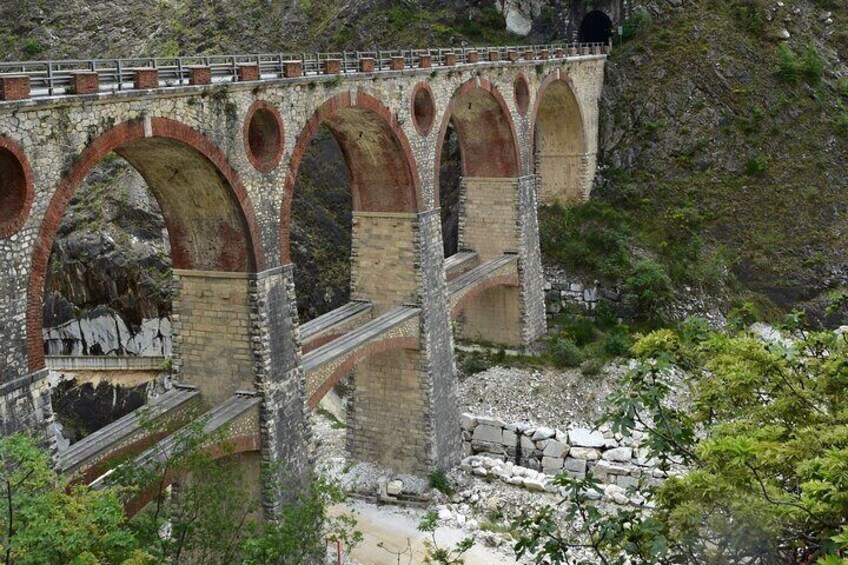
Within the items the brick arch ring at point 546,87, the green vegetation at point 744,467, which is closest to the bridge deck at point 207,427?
the green vegetation at point 744,467

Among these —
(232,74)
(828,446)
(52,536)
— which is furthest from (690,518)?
(232,74)

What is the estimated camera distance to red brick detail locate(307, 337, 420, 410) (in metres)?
29.3

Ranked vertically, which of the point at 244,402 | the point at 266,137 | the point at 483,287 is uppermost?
the point at 266,137

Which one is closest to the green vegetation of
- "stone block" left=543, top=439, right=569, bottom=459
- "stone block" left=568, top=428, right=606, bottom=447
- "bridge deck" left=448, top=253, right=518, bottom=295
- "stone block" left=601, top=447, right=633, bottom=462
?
"stone block" left=601, top=447, right=633, bottom=462

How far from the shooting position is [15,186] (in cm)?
1894

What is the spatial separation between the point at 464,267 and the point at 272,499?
72.4ft

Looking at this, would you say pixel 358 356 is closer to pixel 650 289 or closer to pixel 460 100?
pixel 460 100

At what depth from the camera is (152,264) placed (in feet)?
165

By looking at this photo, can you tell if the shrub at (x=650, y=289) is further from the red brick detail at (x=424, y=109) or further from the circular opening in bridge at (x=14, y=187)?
the circular opening in bridge at (x=14, y=187)

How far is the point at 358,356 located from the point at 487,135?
58.6ft

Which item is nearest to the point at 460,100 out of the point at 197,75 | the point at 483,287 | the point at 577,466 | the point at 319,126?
the point at 483,287

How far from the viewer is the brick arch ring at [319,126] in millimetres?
27672

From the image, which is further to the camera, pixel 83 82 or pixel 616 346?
pixel 616 346

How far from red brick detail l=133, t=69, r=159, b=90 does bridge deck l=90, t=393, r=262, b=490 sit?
8.95 m
